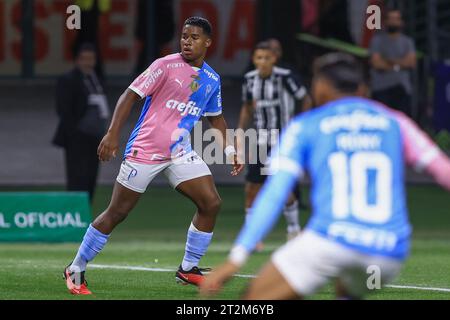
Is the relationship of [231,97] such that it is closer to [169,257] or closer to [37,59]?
[37,59]

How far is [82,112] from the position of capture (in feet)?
62.3

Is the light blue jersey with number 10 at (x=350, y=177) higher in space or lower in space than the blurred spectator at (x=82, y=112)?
higher

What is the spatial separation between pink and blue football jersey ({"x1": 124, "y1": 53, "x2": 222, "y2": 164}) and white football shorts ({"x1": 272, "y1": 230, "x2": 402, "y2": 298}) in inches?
177

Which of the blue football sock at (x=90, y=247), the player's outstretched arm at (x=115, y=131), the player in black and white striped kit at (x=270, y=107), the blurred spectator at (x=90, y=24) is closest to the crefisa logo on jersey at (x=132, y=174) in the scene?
the player's outstretched arm at (x=115, y=131)

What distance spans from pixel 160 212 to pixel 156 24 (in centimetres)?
1103

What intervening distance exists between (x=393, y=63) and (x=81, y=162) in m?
5.10

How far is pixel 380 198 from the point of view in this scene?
7.32m

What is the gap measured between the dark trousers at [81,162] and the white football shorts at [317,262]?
12.0 meters

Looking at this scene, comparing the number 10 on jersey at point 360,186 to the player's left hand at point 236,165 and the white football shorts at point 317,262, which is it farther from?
the player's left hand at point 236,165

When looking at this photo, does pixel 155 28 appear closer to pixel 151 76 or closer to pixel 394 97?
pixel 394 97

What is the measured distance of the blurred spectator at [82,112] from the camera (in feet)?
62.1

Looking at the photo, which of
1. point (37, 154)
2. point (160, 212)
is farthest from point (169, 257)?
point (37, 154)

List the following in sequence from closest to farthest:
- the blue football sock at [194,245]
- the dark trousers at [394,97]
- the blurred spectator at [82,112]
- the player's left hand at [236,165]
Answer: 1. the blue football sock at [194,245]
2. the player's left hand at [236,165]
3. the blurred spectator at [82,112]
4. the dark trousers at [394,97]

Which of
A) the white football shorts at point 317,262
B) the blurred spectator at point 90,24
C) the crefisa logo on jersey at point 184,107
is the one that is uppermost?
the crefisa logo on jersey at point 184,107
